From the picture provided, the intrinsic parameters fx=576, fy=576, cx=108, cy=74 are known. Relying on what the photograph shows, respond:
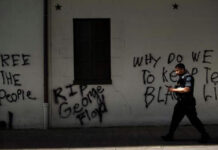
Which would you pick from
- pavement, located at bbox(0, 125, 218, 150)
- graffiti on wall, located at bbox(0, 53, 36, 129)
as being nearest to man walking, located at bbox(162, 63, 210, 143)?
pavement, located at bbox(0, 125, 218, 150)

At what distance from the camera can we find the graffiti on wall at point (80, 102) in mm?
13914

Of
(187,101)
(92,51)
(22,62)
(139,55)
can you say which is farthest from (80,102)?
(187,101)

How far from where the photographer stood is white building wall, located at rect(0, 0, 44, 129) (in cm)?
1380

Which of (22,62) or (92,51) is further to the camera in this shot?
(92,51)

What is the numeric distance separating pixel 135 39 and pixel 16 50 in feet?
9.42

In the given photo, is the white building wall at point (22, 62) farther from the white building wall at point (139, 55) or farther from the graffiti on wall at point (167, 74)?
A: the graffiti on wall at point (167, 74)

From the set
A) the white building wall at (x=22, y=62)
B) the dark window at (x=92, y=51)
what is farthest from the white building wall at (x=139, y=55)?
the white building wall at (x=22, y=62)

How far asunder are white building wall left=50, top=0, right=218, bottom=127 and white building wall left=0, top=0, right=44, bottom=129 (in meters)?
0.34

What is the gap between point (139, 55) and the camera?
13.9 m

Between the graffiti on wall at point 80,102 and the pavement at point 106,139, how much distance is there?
15.2 inches

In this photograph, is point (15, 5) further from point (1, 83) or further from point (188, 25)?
point (188, 25)

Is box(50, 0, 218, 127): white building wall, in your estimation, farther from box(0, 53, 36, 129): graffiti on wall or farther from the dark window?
box(0, 53, 36, 129): graffiti on wall

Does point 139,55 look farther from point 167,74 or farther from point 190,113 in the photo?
point 190,113

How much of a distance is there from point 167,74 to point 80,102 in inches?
87.0
